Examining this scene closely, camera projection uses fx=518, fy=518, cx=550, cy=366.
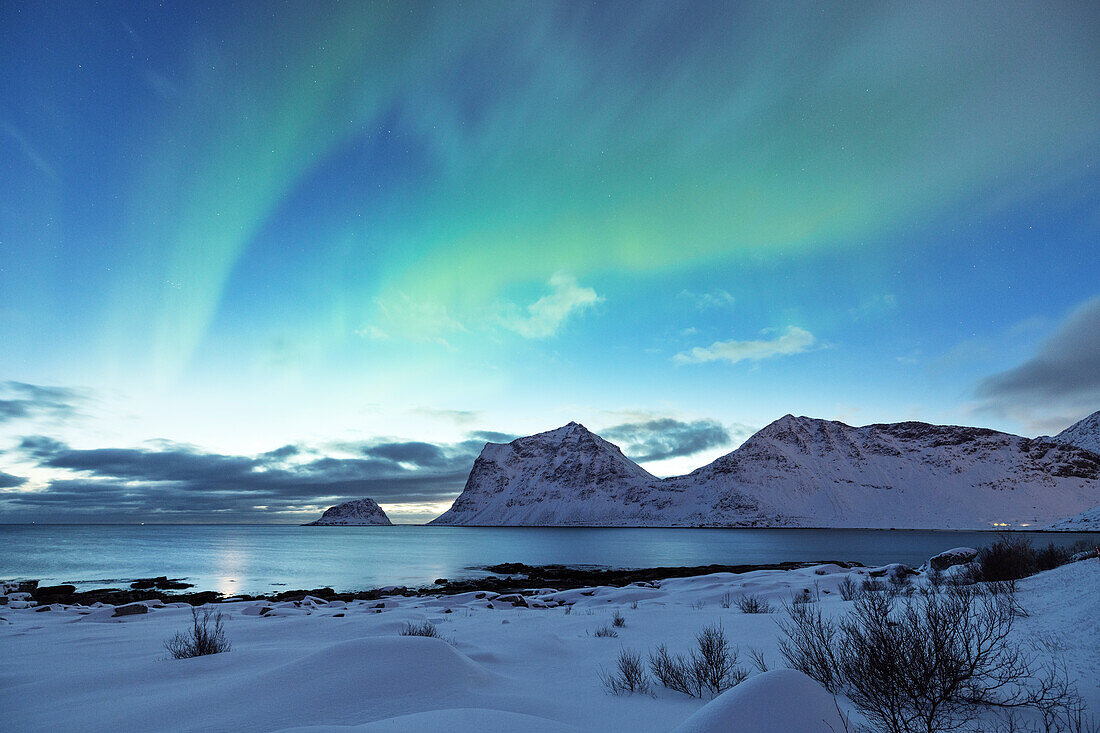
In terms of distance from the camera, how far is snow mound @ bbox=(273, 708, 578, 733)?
157 inches

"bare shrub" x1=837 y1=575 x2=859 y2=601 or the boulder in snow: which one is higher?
"bare shrub" x1=837 y1=575 x2=859 y2=601

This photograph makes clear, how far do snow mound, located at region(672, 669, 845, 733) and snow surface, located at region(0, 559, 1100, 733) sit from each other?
1 centimetres

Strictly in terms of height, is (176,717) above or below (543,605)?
above

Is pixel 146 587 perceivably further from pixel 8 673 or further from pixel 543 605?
pixel 8 673

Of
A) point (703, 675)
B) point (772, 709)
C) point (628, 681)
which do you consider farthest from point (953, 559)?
point (772, 709)

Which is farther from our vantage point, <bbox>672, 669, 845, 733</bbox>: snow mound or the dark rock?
the dark rock

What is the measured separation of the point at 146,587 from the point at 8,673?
35.5m

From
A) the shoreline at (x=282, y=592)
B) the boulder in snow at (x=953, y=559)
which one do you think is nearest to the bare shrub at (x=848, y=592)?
the boulder in snow at (x=953, y=559)

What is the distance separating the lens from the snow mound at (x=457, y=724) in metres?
4.00

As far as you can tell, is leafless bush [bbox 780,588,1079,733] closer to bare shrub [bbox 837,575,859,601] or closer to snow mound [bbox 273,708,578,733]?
snow mound [bbox 273,708,578,733]

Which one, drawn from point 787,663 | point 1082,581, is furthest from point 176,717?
point 1082,581

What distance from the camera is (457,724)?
4168 millimetres

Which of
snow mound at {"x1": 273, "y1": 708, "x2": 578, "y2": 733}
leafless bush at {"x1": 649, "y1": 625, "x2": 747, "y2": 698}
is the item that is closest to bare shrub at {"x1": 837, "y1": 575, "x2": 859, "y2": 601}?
leafless bush at {"x1": 649, "y1": 625, "x2": 747, "y2": 698}

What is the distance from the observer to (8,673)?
667 centimetres
